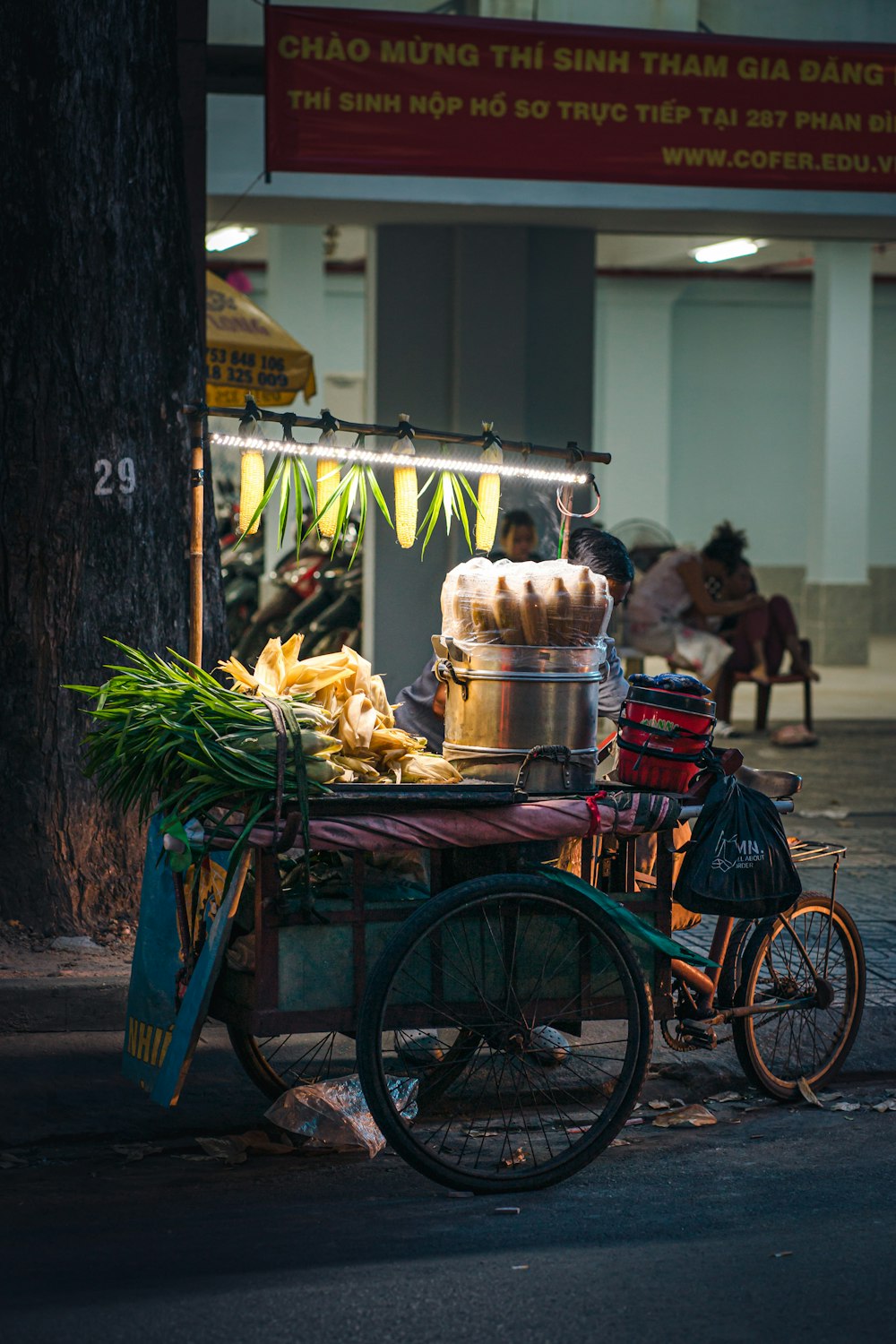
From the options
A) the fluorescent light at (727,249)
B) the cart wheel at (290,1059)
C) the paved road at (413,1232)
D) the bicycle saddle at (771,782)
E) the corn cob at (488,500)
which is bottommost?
the paved road at (413,1232)

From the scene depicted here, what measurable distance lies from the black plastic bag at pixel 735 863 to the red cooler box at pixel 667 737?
0.36ft

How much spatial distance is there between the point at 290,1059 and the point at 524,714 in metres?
1.37

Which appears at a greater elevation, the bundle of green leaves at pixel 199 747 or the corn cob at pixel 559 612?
the corn cob at pixel 559 612

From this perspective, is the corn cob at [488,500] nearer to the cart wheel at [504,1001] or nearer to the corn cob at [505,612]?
the corn cob at [505,612]

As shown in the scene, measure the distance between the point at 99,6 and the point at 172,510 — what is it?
1.72 meters

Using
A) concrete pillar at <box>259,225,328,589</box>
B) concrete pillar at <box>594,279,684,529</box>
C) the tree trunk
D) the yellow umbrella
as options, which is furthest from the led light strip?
concrete pillar at <box>594,279,684,529</box>

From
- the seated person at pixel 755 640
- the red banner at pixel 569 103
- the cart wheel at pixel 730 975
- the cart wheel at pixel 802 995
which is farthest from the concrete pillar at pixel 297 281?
the cart wheel at pixel 730 975

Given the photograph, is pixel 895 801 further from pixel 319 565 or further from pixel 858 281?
pixel 858 281

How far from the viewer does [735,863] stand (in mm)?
4418

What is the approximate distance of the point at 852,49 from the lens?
8883 mm

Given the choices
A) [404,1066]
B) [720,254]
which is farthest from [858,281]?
[404,1066]

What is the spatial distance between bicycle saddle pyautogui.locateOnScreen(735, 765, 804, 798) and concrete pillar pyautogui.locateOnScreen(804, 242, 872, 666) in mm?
14003

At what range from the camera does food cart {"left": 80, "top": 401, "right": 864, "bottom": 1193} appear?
4.04 m

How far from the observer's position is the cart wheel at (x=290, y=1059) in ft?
15.4
